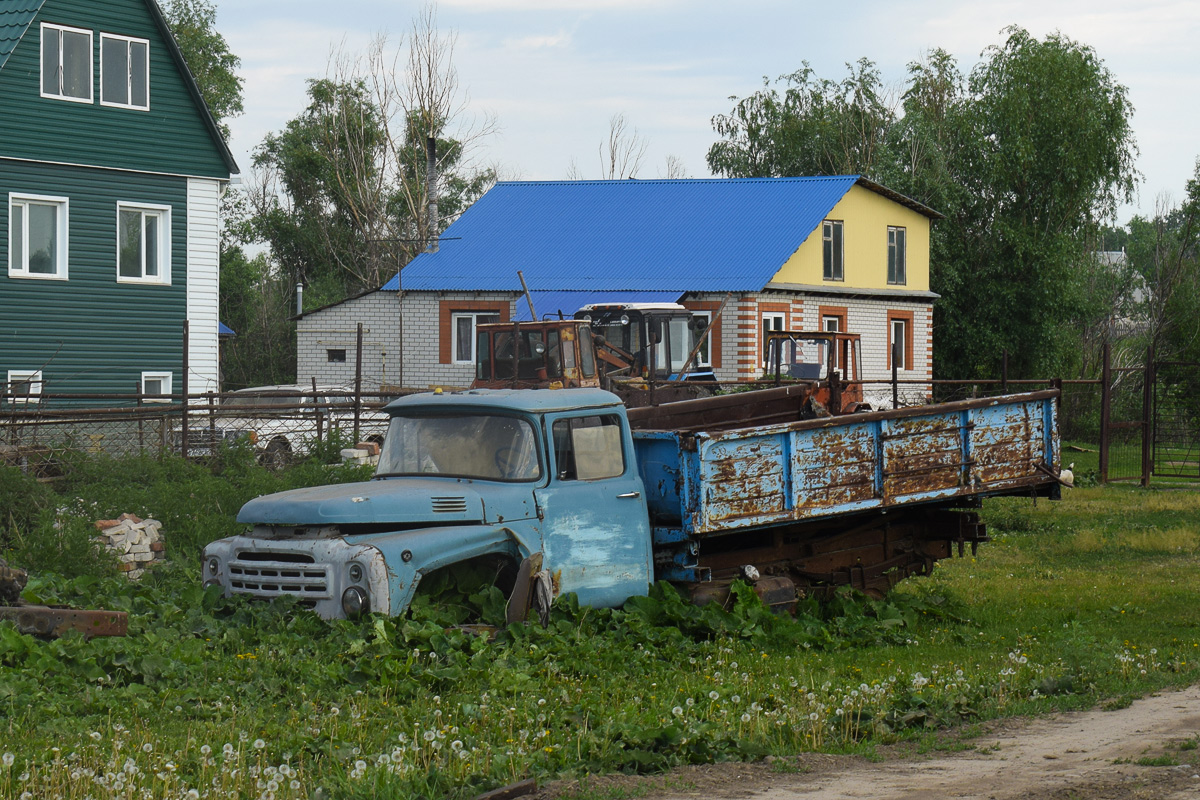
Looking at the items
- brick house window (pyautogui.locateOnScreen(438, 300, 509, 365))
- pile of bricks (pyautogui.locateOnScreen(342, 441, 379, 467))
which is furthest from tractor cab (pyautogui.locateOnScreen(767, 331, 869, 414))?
brick house window (pyautogui.locateOnScreen(438, 300, 509, 365))

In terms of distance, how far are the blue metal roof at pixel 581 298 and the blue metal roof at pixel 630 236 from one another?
0.18 metres

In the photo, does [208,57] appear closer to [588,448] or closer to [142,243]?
[142,243]

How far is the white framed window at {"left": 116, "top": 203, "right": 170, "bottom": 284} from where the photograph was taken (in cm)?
2478

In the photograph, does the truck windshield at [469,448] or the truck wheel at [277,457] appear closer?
the truck windshield at [469,448]

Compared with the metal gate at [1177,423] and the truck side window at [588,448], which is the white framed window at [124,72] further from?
the metal gate at [1177,423]

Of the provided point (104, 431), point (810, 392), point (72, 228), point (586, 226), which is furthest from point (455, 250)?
point (810, 392)

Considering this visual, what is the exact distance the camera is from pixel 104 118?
79.5 ft

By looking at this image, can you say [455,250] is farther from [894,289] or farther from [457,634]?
[457,634]

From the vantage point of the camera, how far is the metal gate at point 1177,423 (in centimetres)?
2603

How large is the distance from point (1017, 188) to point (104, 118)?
98.2 feet

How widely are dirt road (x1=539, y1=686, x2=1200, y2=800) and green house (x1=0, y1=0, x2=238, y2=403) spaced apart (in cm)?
1910

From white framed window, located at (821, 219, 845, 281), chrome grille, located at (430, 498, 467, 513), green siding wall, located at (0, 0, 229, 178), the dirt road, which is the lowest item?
the dirt road

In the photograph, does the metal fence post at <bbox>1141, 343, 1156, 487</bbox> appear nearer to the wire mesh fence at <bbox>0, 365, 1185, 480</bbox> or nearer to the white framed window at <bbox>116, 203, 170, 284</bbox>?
the wire mesh fence at <bbox>0, 365, 1185, 480</bbox>

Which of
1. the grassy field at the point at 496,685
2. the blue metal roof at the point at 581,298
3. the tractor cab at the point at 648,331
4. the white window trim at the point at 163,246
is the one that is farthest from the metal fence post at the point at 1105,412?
the white window trim at the point at 163,246
